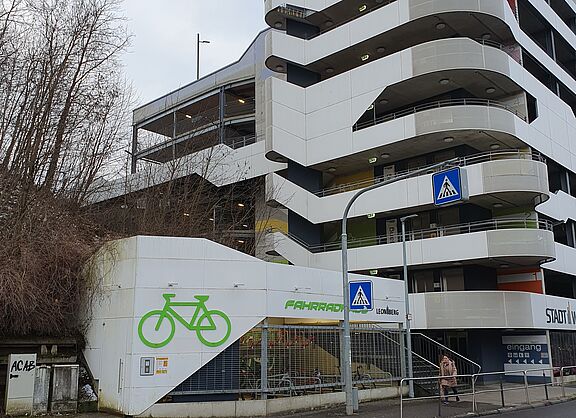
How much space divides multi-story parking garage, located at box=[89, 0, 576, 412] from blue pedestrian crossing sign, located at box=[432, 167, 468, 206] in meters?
13.5

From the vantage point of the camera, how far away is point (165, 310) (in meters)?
16.7

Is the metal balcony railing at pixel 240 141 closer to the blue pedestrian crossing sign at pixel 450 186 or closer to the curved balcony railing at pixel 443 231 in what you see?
the curved balcony railing at pixel 443 231

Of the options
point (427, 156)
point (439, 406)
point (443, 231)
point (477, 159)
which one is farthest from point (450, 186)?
point (427, 156)

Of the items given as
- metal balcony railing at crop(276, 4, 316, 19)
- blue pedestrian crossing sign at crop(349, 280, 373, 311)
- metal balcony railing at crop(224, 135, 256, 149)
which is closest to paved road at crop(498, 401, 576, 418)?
blue pedestrian crossing sign at crop(349, 280, 373, 311)

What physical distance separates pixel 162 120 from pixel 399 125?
20.7 meters

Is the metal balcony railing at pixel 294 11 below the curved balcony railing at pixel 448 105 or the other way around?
the other way around

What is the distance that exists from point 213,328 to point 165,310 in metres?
1.46

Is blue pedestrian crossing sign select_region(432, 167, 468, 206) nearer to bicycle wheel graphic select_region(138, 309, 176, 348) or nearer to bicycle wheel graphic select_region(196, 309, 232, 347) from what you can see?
bicycle wheel graphic select_region(196, 309, 232, 347)

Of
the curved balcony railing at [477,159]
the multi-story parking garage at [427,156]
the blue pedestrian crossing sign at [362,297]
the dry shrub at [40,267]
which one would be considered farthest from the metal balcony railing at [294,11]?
the blue pedestrian crossing sign at [362,297]

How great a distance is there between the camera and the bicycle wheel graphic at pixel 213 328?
17.0m

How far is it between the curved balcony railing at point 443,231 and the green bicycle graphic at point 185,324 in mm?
16098

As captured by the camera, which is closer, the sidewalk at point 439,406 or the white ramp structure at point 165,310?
the white ramp structure at point 165,310

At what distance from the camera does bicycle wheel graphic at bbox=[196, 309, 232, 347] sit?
16953 mm

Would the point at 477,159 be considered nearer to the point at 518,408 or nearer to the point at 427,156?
the point at 427,156
